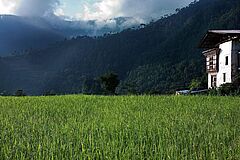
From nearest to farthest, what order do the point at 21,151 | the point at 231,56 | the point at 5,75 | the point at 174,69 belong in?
the point at 21,151 < the point at 231,56 < the point at 174,69 < the point at 5,75

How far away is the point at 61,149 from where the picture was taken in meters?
5.07

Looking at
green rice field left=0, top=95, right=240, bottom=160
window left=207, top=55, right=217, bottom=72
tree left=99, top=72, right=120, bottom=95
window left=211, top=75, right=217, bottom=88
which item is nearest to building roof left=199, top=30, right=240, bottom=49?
window left=207, top=55, right=217, bottom=72

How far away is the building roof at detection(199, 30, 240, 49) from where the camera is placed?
1141 inches

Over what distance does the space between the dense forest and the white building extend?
17051mm

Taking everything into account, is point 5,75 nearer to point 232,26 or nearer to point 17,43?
point 232,26

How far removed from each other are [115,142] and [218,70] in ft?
96.3

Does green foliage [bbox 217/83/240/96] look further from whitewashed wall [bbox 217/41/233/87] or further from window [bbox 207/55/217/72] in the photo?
window [bbox 207/55/217/72]

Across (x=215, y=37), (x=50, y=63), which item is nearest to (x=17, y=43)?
(x=50, y=63)

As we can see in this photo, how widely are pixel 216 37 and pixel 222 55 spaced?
237 cm

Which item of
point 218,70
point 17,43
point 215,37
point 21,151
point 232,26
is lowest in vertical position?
point 21,151

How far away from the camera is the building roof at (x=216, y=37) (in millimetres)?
28969

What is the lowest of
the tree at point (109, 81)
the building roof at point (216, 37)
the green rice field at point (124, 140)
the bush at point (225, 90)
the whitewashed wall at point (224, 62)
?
the green rice field at point (124, 140)

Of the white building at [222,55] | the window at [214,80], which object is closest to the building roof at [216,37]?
the white building at [222,55]

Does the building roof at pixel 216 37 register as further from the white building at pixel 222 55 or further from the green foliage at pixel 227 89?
the green foliage at pixel 227 89
